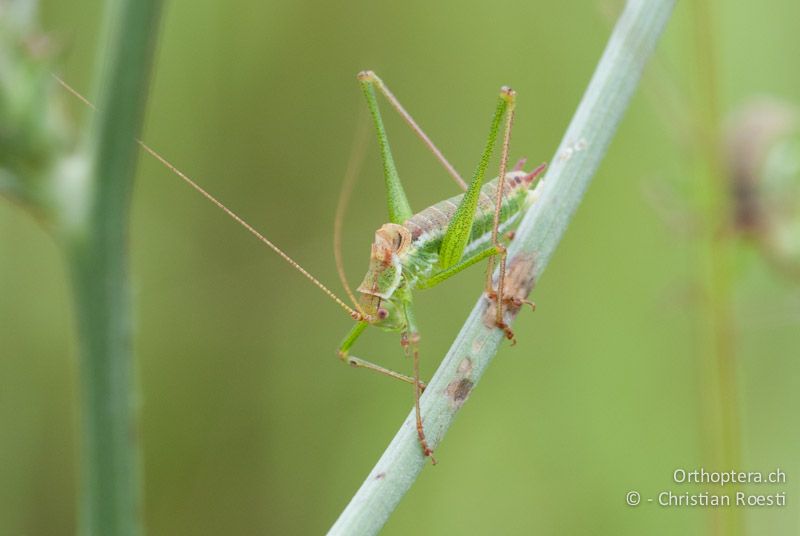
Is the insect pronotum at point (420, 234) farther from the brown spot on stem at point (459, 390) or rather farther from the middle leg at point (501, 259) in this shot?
the brown spot on stem at point (459, 390)

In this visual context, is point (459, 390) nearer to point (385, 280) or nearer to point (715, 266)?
point (385, 280)

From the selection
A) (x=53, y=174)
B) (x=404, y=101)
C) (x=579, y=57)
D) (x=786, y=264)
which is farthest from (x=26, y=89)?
(x=579, y=57)

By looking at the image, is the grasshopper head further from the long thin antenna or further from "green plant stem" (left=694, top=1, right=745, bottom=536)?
"green plant stem" (left=694, top=1, right=745, bottom=536)

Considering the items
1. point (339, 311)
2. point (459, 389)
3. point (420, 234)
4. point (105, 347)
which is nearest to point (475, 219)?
point (420, 234)

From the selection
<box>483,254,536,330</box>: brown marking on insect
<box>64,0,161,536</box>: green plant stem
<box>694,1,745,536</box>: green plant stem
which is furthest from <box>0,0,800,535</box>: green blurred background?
<box>64,0,161,536</box>: green plant stem

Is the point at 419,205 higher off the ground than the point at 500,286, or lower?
higher

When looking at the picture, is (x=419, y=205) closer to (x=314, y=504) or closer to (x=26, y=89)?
(x=314, y=504)

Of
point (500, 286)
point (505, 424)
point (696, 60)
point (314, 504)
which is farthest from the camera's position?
point (314, 504)
